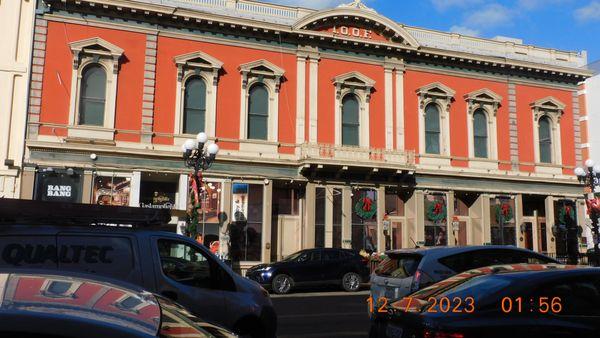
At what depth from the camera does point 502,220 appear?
2666cm

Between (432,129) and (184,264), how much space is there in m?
21.0

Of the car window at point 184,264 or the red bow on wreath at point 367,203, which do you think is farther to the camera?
the red bow on wreath at point 367,203

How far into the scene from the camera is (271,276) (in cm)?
1792

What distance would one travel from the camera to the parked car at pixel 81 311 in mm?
2088

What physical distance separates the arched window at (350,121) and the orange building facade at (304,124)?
10cm

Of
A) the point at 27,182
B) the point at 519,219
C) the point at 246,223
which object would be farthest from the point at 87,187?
the point at 519,219

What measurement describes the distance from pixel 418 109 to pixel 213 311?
2085 cm

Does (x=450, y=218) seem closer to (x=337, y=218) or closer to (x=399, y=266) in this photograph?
(x=337, y=218)

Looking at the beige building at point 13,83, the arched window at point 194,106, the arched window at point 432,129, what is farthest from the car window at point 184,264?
the arched window at point 432,129

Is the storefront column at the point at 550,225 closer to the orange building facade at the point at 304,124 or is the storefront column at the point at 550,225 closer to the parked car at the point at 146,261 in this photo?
the orange building facade at the point at 304,124

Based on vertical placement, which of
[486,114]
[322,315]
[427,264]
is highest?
[486,114]

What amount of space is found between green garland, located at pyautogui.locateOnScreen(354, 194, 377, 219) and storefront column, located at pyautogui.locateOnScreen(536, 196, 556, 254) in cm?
1036

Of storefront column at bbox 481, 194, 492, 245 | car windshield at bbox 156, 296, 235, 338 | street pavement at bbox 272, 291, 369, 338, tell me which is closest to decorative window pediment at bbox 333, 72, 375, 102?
storefront column at bbox 481, 194, 492, 245

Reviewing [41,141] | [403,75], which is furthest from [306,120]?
[41,141]
